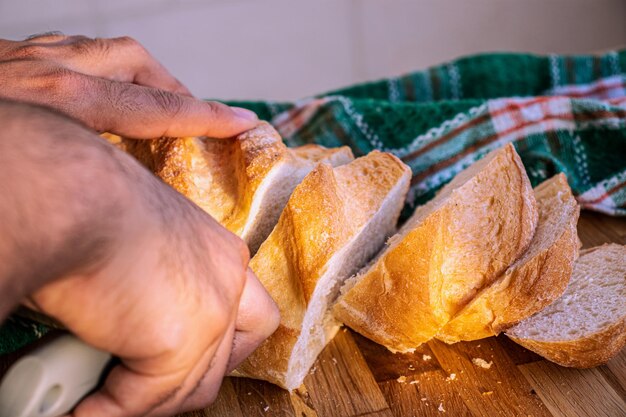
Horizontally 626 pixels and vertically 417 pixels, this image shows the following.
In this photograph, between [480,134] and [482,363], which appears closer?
[482,363]

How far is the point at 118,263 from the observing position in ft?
3.84

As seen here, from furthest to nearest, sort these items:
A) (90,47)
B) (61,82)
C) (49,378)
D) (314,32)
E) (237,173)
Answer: (314,32), (90,47), (237,173), (61,82), (49,378)

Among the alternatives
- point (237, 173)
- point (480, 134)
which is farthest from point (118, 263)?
point (480, 134)

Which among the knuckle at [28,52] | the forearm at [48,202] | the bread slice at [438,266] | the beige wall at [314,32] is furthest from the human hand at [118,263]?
the beige wall at [314,32]

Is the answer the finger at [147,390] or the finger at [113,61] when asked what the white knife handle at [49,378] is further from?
the finger at [113,61]

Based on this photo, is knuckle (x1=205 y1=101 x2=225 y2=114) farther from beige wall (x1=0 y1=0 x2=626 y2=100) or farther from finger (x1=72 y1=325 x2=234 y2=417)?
beige wall (x1=0 y1=0 x2=626 y2=100)

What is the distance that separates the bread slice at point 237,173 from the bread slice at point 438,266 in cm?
31

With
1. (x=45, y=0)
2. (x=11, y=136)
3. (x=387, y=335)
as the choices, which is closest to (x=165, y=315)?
(x=11, y=136)

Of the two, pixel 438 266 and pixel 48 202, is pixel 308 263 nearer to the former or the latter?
pixel 438 266

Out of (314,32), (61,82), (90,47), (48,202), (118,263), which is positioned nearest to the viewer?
(48,202)

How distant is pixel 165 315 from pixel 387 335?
0.86 metres

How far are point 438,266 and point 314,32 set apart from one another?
263 centimetres

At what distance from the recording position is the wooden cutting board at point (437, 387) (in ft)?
5.97

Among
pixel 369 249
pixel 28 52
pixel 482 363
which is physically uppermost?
pixel 28 52
